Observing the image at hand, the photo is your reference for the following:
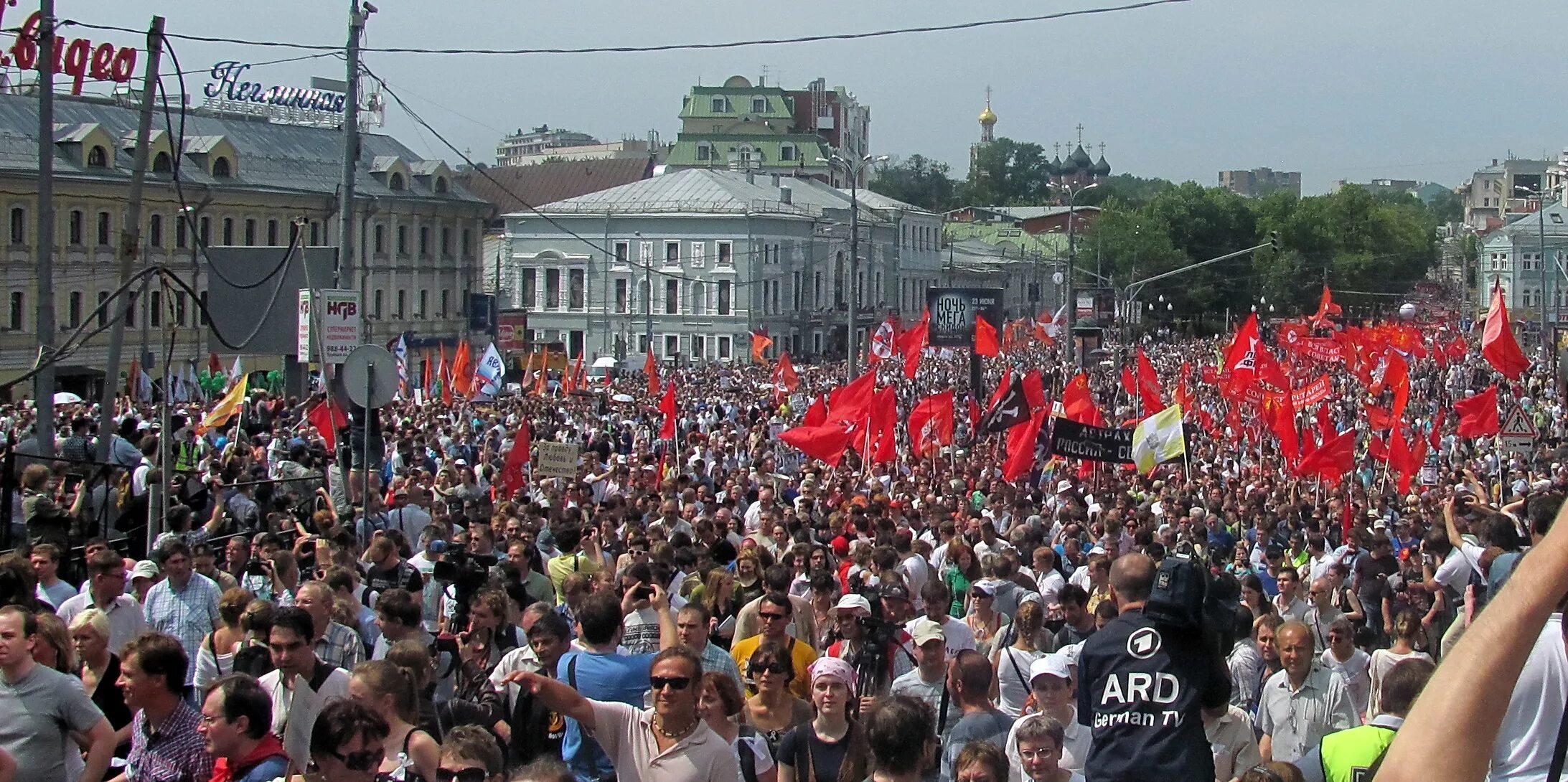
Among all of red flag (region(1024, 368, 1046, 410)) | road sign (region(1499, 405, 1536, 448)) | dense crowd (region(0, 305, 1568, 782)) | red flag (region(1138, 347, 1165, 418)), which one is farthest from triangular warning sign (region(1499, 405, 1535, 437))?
red flag (region(1024, 368, 1046, 410))

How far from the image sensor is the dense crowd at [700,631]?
17.4 feet

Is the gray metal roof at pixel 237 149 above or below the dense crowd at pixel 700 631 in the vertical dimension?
above

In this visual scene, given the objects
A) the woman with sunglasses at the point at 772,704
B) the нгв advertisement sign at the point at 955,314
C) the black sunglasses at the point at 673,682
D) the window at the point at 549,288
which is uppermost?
the window at the point at 549,288

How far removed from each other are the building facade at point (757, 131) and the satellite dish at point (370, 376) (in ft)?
303

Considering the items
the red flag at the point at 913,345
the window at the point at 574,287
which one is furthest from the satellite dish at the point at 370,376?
the window at the point at 574,287

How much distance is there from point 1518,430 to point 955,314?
20486 millimetres

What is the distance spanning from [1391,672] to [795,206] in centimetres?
7706

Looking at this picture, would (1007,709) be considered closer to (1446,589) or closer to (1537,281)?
(1446,589)

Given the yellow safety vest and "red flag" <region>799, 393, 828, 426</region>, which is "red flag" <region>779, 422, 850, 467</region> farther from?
the yellow safety vest

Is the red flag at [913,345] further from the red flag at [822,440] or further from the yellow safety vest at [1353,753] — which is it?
the yellow safety vest at [1353,753]

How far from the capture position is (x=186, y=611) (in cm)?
867

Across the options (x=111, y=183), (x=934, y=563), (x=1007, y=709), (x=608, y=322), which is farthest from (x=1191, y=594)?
(x=608, y=322)

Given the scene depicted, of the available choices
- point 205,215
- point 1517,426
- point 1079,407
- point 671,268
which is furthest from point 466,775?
point 671,268

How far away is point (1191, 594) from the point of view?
5.11m
